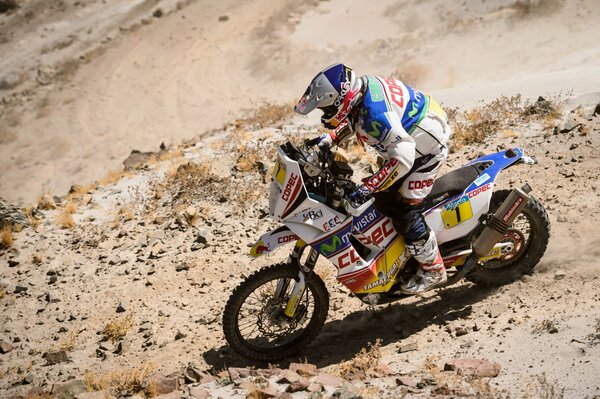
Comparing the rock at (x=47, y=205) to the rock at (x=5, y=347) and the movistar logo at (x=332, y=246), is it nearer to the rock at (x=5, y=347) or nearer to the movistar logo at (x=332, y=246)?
the rock at (x=5, y=347)

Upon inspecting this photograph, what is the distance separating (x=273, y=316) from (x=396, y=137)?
90.4 inches

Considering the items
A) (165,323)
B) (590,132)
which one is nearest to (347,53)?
(590,132)

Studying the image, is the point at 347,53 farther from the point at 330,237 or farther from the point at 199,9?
the point at 330,237

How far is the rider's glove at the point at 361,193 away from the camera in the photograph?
6309 mm

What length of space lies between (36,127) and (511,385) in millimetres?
22399

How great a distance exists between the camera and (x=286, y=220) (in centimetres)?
661

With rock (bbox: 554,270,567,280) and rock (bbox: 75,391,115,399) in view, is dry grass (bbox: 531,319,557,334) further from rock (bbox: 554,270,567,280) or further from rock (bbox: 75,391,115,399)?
rock (bbox: 75,391,115,399)

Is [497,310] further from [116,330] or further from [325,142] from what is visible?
[116,330]

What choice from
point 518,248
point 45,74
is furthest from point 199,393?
point 45,74

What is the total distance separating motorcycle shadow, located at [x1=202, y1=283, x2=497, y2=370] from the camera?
727 centimetres

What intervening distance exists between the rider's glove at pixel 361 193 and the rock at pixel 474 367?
172cm

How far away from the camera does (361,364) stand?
653cm

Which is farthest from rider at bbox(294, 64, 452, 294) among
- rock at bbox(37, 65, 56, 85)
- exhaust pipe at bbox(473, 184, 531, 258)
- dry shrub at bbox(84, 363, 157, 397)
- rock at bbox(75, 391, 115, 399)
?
rock at bbox(37, 65, 56, 85)

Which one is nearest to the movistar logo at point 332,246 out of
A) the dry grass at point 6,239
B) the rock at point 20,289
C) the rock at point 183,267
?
the rock at point 183,267
